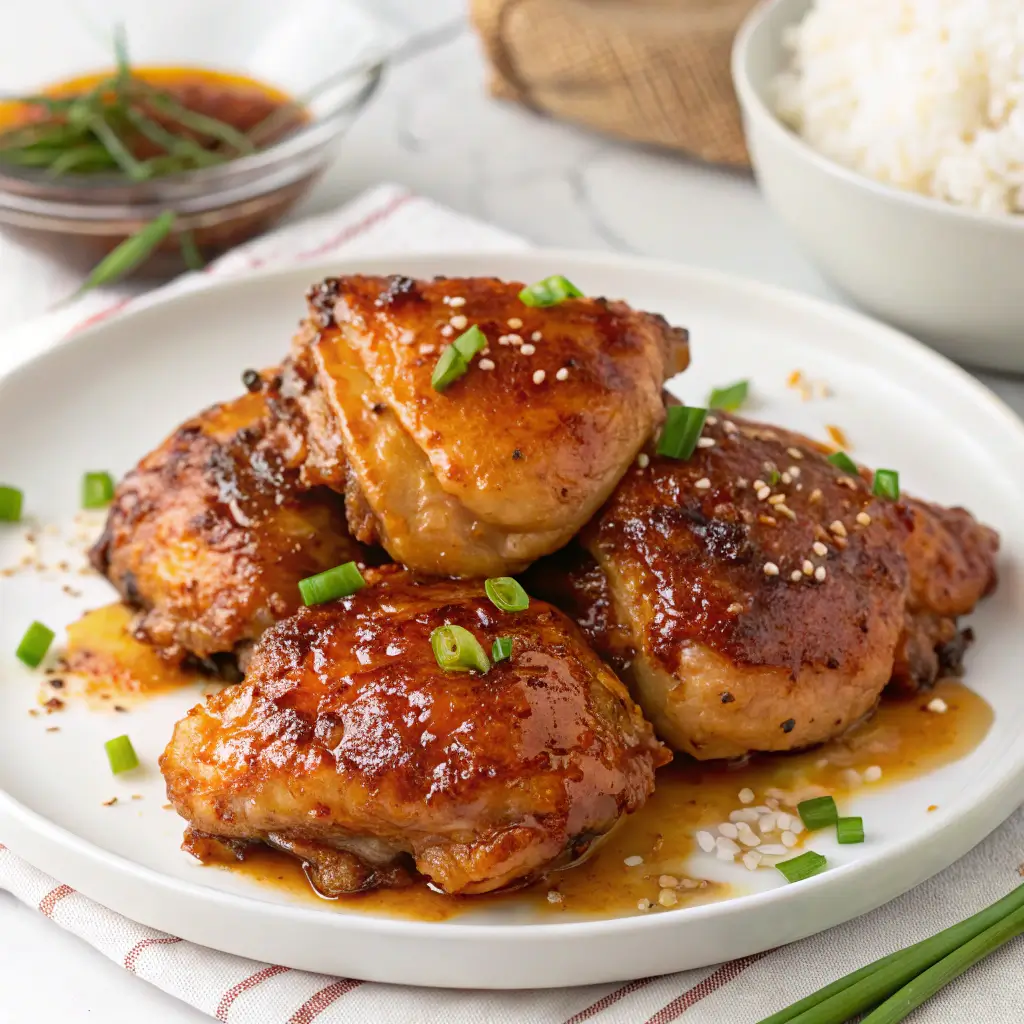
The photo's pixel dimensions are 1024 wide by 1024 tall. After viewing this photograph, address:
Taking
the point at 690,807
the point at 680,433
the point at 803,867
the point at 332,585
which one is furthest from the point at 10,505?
the point at 803,867

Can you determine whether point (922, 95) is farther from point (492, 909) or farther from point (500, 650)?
point (492, 909)

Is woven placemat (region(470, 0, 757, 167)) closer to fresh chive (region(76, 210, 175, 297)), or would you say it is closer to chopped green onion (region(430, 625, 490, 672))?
fresh chive (region(76, 210, 175, 297))

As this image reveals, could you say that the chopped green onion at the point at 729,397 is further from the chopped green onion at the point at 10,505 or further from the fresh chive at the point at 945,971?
the chopped green onion at the point at 10,505

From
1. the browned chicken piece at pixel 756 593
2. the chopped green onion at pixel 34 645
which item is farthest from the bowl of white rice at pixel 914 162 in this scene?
the chopped green onion at pixel 34 645

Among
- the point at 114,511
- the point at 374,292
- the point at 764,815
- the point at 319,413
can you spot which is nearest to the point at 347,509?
the point at 319,413

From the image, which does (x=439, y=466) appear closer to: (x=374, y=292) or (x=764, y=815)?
(x=374, y=292)
